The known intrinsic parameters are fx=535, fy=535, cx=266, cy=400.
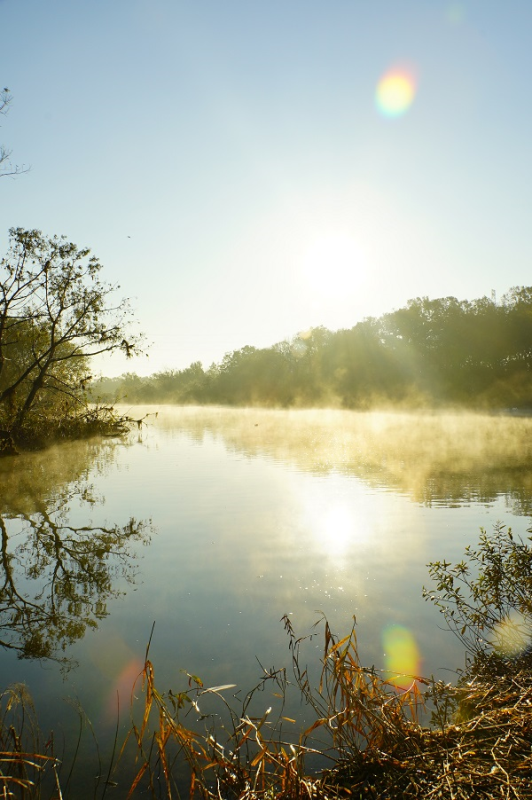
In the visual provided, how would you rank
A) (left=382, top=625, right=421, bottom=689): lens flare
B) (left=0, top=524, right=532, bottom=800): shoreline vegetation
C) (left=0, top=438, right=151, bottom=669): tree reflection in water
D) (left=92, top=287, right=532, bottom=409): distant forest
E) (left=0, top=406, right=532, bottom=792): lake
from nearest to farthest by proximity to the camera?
1. (left=0, top=524, right=532, bottom=800): shoreline vegetation
2. (left=382, top=625, right=421, bottom=689): lens flare
3. (left=0, top=406, right=532, bottom=792): lake
4. (left=0, top=438, right=151, bottom=669): tree reflection in water
5. (left=92, top=287, right=532, bottom=409): distant forest

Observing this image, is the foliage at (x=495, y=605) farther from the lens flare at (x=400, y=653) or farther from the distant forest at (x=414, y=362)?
the distant forest at (x=414, y=362)

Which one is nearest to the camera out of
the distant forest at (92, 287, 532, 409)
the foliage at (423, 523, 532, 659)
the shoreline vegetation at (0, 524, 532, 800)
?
the shoreline vegetation at (0, 524, 532, 800)

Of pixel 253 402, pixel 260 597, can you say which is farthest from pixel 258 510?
pixel 253 402

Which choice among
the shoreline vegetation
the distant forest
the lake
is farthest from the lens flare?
the distant forest

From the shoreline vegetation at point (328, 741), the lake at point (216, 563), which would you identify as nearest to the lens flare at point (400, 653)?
the lake at point (216, 563)

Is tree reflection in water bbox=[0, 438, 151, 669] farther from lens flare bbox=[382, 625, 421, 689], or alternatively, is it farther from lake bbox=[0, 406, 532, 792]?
lens flare bbox=[382, 625, 421, 689]

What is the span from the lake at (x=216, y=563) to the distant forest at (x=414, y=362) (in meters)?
51.3

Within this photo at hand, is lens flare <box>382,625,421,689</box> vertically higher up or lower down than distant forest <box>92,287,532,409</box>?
lower down

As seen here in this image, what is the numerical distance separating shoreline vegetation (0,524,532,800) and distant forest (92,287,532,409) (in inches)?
2472

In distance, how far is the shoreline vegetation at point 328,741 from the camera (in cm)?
319

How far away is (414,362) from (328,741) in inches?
3203

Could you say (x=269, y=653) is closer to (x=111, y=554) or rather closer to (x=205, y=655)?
(x=205, y=655)

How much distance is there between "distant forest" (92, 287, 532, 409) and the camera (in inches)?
2859

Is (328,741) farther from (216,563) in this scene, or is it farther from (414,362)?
(414,362)
